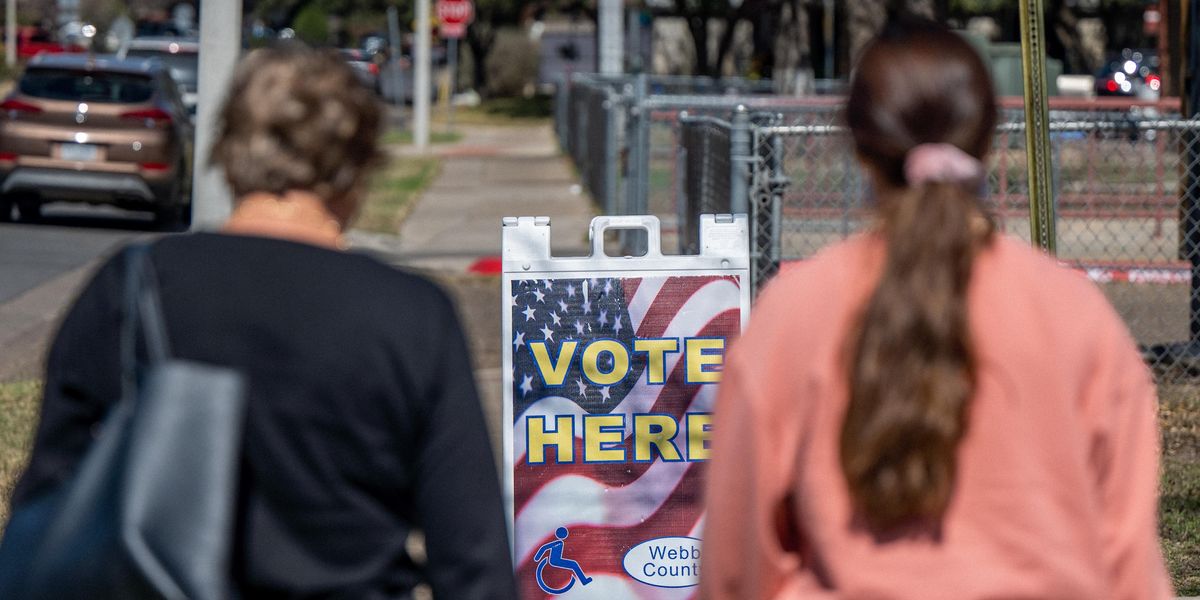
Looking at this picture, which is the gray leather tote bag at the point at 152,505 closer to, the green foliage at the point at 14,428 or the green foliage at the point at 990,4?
the green foliage at the point at 14,428

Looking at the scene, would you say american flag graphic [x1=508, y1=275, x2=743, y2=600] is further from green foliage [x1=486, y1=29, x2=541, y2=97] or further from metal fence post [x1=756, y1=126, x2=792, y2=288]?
green foliage [x1=486, y1=29, x2=541, y2=97]

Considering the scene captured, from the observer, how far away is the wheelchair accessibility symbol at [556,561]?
13.8 ft

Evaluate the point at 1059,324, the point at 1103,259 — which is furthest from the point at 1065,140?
the point at 1059,324

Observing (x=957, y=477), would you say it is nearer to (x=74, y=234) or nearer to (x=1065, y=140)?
(x=1065, y=140)

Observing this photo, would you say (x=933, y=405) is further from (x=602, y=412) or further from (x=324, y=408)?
(x=602, y=412)

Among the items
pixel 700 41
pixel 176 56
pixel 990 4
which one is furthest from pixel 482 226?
pixel 990 4

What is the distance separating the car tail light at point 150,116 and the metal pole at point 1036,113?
11.7 metres

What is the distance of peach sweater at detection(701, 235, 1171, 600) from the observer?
1972 mm

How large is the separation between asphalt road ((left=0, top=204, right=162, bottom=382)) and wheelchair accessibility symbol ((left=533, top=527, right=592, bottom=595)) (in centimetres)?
520

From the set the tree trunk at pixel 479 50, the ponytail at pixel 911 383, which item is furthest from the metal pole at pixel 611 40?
the tree trunk at pixel 479 50

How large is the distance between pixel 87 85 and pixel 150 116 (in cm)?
78

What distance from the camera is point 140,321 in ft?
6.84

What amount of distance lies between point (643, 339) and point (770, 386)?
2.24 m

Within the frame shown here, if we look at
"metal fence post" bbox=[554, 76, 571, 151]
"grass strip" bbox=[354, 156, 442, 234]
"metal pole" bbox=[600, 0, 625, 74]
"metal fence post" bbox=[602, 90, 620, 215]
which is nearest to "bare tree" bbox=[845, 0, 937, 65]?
"metal pole" bbox=[600, 0, 625, 74]
